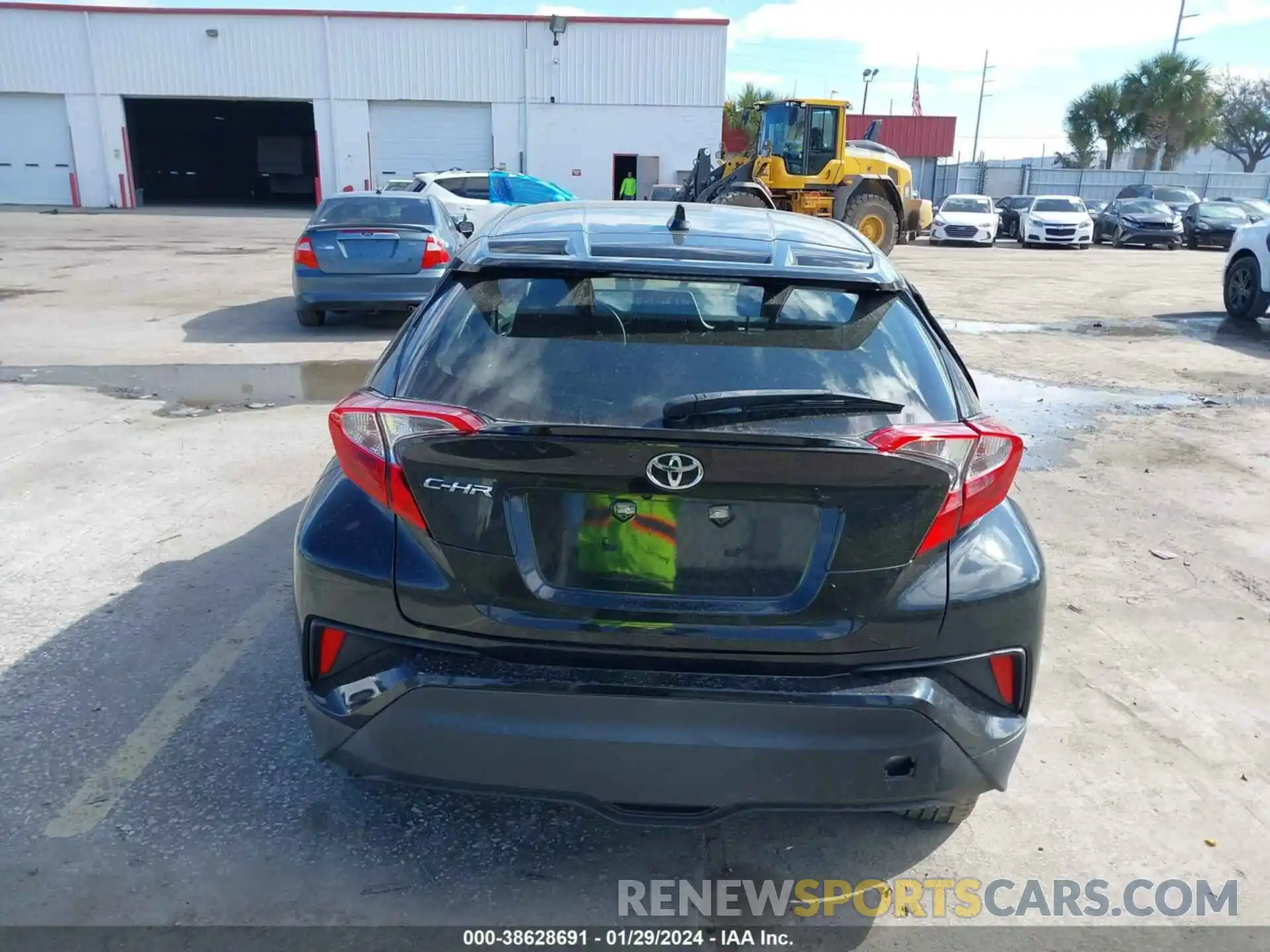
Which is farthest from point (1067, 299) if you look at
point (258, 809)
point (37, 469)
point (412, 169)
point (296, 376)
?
point (412, 169)

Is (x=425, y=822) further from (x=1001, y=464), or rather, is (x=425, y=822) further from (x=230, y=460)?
(x=230, y=460)

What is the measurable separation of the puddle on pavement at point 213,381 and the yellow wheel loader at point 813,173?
1233 cm

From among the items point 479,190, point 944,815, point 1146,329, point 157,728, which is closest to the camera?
point 944,815

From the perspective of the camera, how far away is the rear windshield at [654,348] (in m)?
2.44

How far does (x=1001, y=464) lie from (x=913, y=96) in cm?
7893

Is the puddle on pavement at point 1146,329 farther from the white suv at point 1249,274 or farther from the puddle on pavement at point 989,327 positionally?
the white suv at point 1249,274

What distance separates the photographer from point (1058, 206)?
30672 mm

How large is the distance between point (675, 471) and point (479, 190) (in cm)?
2130

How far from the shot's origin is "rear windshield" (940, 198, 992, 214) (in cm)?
3059

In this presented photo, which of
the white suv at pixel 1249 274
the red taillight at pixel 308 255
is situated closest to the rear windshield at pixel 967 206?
the white suv at pixel 1249 274

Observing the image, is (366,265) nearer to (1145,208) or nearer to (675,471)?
(675,471)

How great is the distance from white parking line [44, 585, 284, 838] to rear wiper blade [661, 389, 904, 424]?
218 centimetres

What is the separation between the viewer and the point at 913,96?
7344 centimetres

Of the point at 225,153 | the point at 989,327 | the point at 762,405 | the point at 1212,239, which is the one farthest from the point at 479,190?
the point at 225,153
